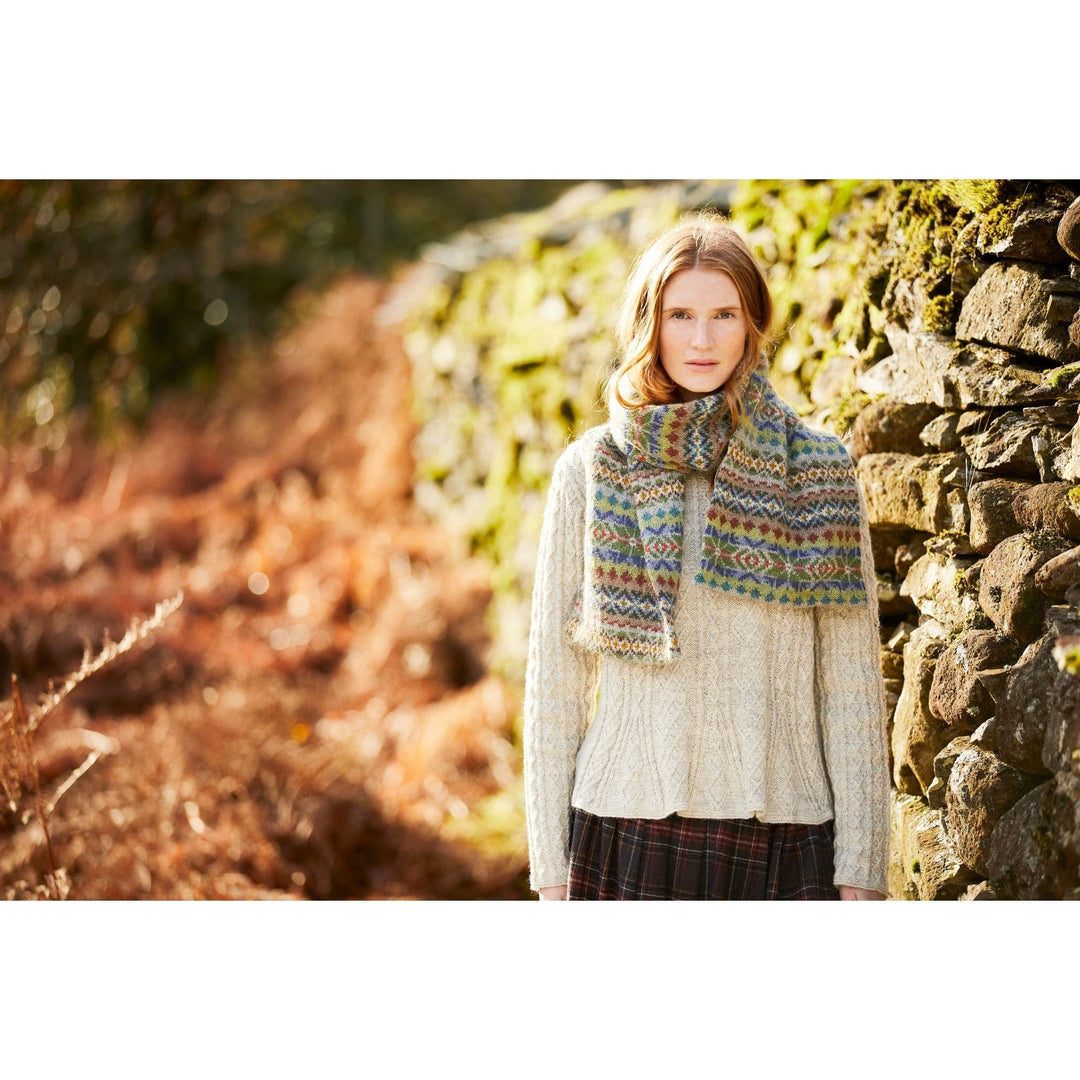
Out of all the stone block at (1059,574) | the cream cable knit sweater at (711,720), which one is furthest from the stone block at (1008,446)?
the cream cable knit sweater at (711,720)

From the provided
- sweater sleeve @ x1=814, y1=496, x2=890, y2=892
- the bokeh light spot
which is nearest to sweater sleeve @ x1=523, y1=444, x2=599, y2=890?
sweater sleeve @ x1=814, y1=496, x2=890, y2=892

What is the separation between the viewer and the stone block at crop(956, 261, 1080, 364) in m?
2.16

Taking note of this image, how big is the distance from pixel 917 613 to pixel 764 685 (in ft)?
2.23

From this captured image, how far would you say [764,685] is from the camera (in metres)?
2.12

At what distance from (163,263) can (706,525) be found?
7.85 meters

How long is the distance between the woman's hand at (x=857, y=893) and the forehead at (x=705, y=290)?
3.58 feet

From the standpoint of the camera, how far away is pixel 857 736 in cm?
210

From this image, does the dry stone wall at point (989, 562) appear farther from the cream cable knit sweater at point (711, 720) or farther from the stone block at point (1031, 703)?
the cream cable knit sweater at point (711, 720)

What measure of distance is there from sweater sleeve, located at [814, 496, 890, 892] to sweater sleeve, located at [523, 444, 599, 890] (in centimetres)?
46

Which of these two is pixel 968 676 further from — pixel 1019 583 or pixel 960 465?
pixel 960 465

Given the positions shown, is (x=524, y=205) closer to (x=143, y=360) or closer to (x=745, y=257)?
(x=143, y=360)

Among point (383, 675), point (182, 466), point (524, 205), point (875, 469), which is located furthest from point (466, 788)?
point (524, 205)
